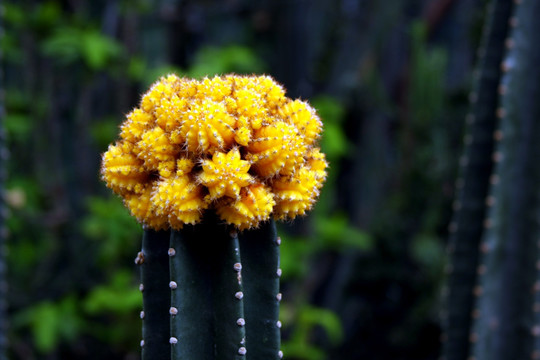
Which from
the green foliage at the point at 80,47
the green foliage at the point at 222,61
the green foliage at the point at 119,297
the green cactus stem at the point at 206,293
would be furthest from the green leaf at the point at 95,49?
the green cactus stem at the point at 206,293

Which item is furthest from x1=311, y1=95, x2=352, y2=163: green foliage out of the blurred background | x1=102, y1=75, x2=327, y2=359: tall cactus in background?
x1=102, y1=75, x2=327, y2=359: tall cactus in background

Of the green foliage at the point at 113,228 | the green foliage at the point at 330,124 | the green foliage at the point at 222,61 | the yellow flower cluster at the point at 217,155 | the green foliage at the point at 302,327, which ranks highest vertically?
the green foliage at the point at 222,61

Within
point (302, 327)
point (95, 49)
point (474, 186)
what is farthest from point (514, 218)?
point (95, 49)

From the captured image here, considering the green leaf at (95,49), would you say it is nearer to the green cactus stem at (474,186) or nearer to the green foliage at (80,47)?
the green foliage at (80,47)

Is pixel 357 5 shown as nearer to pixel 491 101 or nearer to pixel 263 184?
pixel 491 101

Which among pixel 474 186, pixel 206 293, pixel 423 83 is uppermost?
pixel 423 83

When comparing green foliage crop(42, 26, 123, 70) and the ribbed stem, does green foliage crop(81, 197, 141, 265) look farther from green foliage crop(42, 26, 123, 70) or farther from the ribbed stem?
the ribbed stem

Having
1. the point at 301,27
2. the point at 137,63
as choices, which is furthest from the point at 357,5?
the point at 137,63

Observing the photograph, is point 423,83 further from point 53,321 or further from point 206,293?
point 206,293
